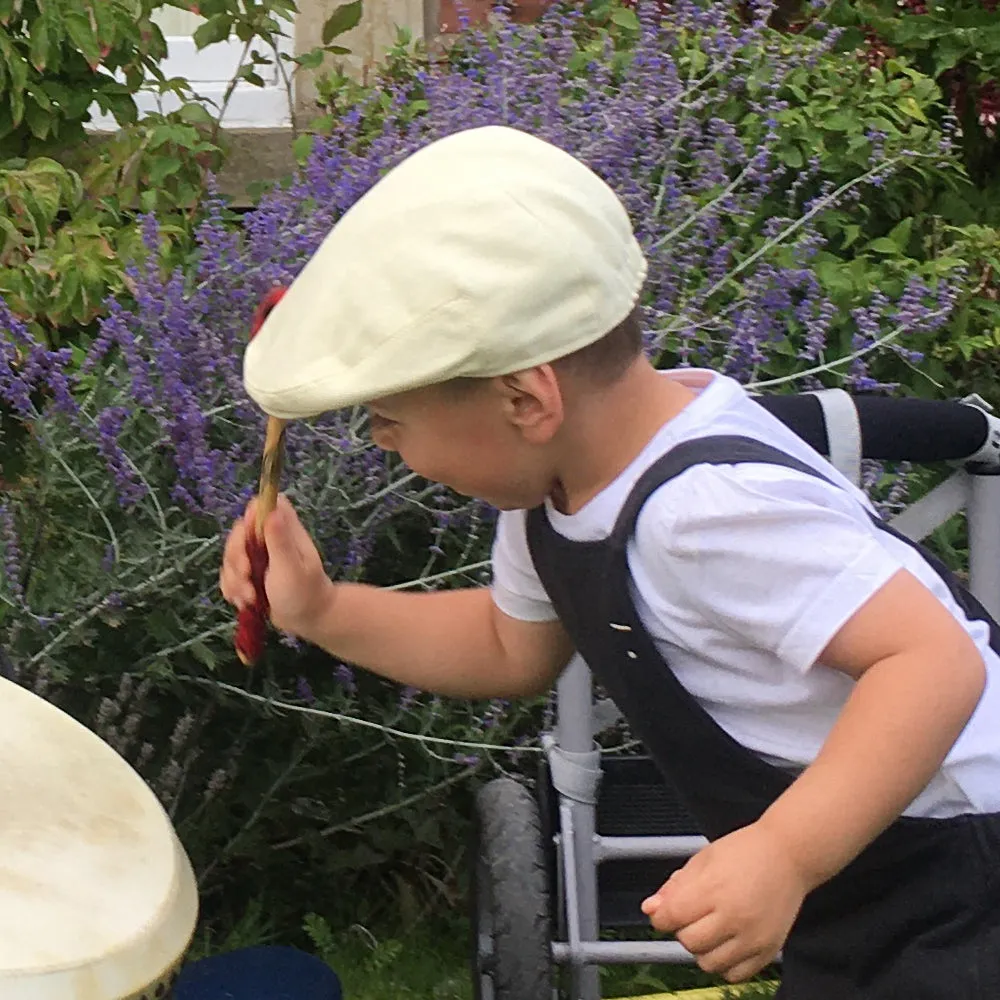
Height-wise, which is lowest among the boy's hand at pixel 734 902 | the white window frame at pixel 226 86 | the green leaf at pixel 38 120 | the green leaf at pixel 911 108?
the white window frame at pixel 226 86

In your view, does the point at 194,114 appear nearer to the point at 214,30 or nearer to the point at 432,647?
the point at 214,30

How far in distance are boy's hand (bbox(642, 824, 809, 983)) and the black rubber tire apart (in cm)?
53

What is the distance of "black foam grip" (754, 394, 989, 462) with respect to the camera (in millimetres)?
1558

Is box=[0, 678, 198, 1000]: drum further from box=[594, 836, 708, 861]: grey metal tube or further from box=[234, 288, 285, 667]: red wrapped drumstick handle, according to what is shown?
box=[594, 836, 708, 861]: grey metal tube

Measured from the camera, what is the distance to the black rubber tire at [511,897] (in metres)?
1.56

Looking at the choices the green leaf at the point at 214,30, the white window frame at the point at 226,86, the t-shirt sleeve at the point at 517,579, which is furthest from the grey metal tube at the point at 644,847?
the white window frame at the point at 226,86

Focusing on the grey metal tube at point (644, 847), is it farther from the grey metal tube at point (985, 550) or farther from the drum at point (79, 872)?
the drum at point (79, 872)

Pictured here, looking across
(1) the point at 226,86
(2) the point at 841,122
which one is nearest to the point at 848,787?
(2) the point at 841,122

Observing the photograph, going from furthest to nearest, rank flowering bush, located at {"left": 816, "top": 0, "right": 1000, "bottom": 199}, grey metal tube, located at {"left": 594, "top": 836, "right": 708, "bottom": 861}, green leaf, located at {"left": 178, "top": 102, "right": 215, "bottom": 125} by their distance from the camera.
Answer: flowering bush, located at {"left": 816, "top": 0, "right": 1000, "bottom": 199} → green leaf, located at {"left": 178, "top": 102, "right": 215, "bottom": 125} → grey metal tube, located at {"left": 594, "top": 836, "right": 708, "bottom": 861}

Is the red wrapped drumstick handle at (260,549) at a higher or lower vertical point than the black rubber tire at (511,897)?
higher

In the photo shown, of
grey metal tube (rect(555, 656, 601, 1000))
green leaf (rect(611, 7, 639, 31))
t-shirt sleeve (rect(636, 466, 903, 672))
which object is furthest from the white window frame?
t-shirt sleeve (rect(636, 466, 903, 672))

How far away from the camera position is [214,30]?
102 inches

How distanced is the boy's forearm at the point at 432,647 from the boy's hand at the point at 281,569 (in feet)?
0.20

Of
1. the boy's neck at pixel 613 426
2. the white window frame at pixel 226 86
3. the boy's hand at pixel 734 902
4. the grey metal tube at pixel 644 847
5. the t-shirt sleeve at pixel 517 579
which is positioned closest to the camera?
the boy's hand at pixel 734 902
